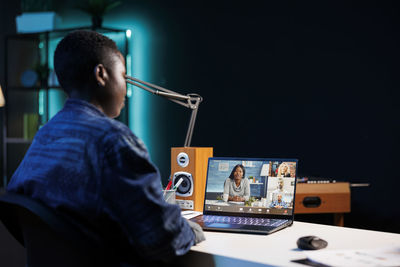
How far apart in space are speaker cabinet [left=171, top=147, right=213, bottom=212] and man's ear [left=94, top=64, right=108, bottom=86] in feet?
2.52

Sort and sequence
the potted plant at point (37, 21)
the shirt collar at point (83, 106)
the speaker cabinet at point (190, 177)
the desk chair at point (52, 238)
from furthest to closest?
the potted plant at point (37, 21) → the speaker cabinet at point (190, 177) → the shirt collar at point (83, 106) → the desk chair at point (52, 238)

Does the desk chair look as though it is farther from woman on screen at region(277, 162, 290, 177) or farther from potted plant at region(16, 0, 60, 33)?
potted plant at region(16, 0, 60, 33)

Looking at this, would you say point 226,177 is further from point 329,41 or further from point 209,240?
point 329,41

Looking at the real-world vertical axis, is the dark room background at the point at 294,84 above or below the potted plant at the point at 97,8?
below

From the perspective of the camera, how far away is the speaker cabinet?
1998mm

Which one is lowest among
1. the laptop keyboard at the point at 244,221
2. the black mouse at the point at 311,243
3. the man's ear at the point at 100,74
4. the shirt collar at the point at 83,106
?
the laptop keyboard at the point at 244,221

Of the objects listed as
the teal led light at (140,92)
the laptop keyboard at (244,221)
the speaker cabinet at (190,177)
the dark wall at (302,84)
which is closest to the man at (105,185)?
the laptop keyboard at (244,221)

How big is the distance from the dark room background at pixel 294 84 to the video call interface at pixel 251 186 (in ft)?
5.98

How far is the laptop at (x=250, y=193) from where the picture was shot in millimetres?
1696

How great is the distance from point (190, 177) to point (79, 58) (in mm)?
878

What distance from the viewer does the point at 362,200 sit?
3.36 metres

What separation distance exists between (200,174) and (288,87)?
1.84 m

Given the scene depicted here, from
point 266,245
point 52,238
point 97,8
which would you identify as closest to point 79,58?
point 52,238

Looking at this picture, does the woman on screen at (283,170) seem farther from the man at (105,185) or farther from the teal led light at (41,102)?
the teal led light at (41,102)
